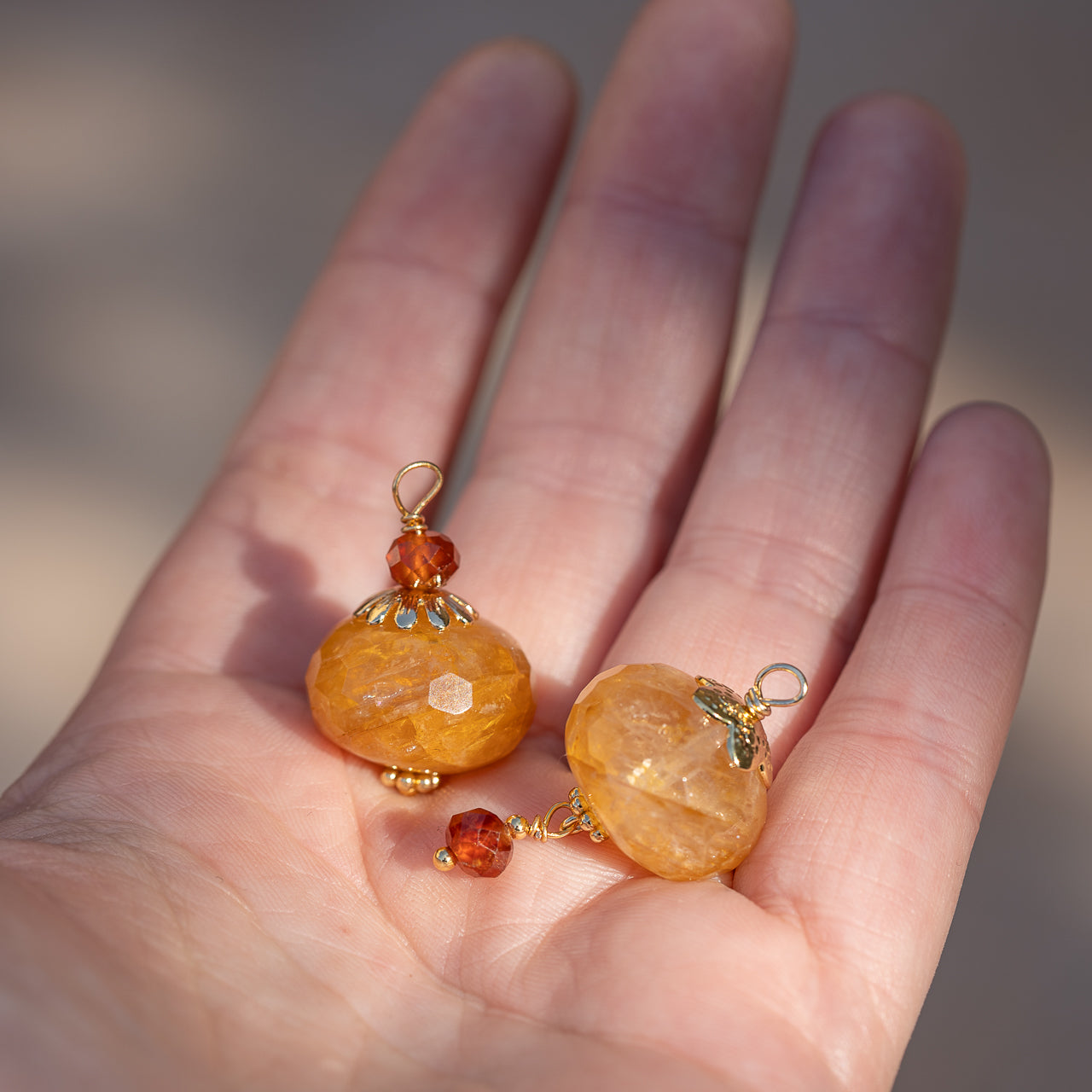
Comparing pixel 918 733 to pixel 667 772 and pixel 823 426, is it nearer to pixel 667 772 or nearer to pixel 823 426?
pixel 667 772

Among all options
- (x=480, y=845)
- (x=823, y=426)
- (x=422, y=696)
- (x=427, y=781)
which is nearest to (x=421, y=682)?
(x=422, y=696)

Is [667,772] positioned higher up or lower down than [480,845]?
higher up

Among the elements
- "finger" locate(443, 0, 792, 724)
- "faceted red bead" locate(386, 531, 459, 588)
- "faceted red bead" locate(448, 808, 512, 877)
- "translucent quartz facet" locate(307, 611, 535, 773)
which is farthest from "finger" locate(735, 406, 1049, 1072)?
"faceted red bead" locate(386, 531, 459, 588)

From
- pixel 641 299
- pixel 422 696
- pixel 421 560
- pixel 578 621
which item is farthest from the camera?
pixel 641 299

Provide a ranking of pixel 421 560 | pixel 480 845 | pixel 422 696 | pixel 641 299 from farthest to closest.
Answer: pixel 641 299, pixel 421 560, pixel 422 696, pixel 480 845

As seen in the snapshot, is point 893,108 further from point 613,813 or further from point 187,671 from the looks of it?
point 187,671

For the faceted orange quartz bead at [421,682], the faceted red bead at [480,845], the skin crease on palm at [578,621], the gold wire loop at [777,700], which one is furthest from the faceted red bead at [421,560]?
the gold wire loop at [777,700]
